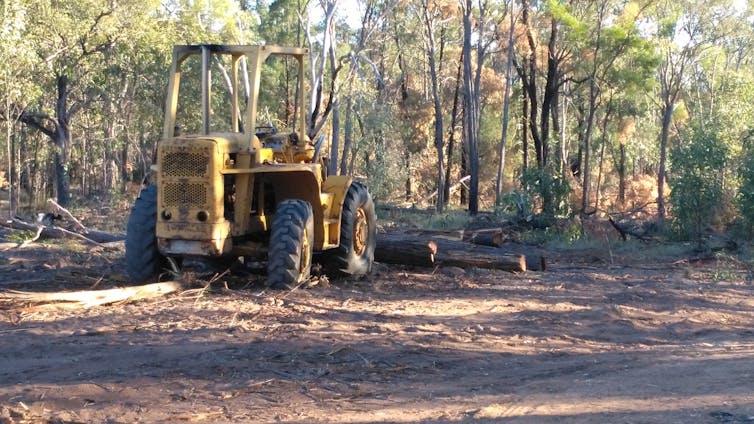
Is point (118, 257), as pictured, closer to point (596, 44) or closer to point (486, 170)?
point (596, 44)

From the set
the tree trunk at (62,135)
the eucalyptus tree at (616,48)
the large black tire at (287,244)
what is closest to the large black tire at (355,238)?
the large black tire at (287,244)

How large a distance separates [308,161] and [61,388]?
6086mm

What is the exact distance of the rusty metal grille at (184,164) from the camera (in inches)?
389

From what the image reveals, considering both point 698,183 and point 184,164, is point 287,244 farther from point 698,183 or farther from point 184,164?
point 698,183

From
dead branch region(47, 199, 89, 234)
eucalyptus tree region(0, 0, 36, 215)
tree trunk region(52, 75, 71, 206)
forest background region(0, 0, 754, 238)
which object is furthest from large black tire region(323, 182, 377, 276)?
tree trunk region(52, 75, 71, 206)

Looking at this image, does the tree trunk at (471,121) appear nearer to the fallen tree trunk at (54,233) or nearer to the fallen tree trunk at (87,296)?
the fallen tree trunk at (54,233)

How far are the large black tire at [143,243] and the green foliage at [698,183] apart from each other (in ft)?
41.4

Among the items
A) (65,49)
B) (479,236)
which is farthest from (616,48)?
(65,49)

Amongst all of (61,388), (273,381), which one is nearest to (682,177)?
(273,381)

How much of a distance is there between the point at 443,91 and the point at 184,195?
33.8 metres

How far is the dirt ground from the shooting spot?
6.10 m

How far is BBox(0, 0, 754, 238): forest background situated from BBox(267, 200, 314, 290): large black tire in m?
11.3

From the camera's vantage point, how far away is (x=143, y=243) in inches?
411

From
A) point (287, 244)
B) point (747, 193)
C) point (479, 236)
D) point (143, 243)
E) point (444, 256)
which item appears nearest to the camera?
point (287, 244)
